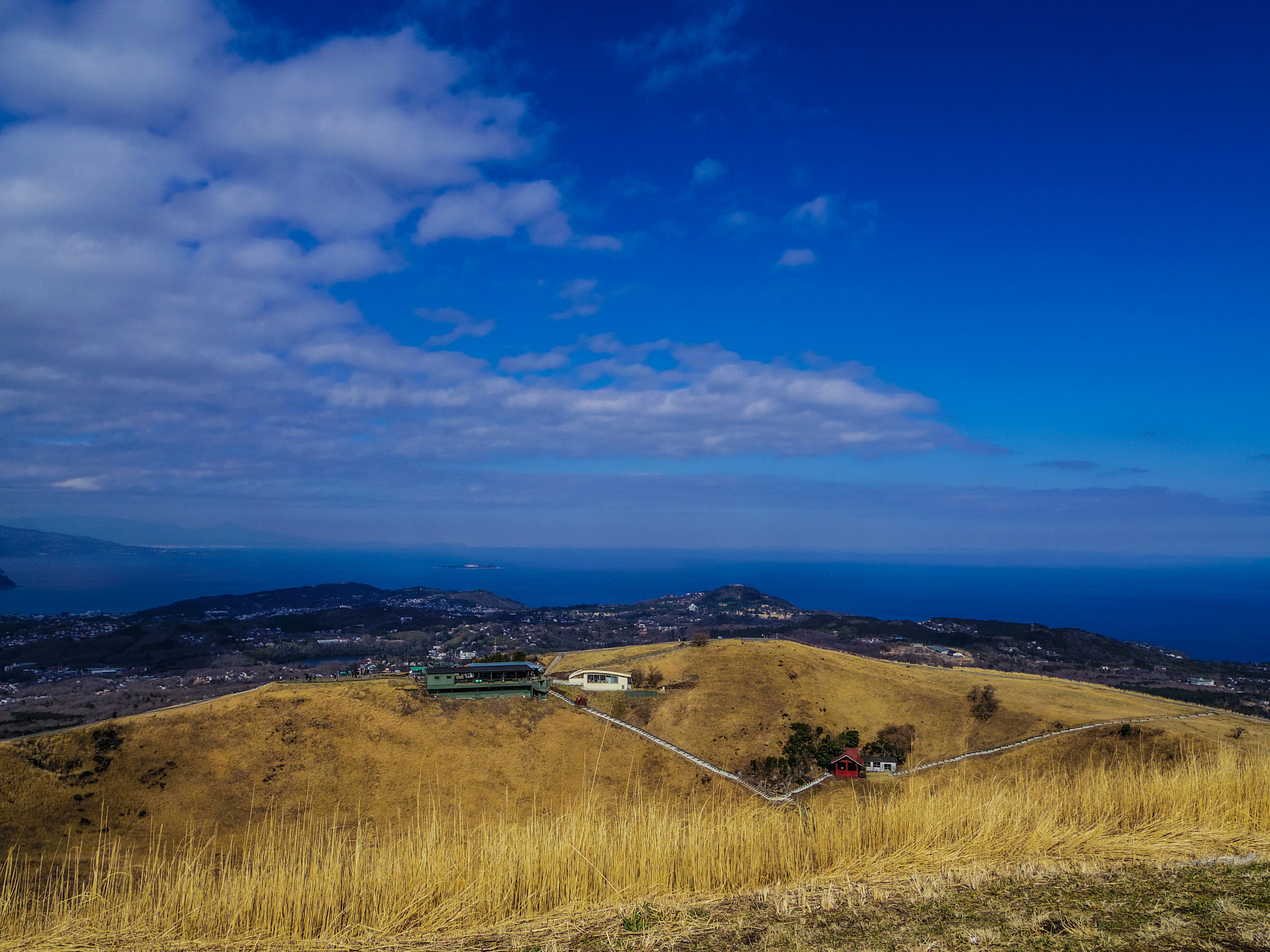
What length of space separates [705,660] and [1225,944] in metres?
34.9

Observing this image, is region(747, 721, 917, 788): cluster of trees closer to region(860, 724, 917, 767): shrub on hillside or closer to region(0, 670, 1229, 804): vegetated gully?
region(860, 724, 917, 767): shrub on hillside

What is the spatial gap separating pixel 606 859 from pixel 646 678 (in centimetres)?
3105

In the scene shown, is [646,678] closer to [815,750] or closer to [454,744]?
[815,750]

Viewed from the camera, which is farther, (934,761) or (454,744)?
(934,761)

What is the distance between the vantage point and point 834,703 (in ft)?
106

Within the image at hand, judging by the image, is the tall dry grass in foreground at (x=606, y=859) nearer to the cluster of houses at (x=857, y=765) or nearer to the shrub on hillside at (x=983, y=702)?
the cluster of houses at (x=857, y=765)

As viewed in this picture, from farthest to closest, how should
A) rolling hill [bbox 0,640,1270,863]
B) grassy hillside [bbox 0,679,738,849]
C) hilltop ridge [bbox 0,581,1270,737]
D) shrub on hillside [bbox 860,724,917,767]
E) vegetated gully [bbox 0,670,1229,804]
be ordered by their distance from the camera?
1. hilltop ridge [bbox 0,581,1270,737]
2. shrub on hillside [bbox 860,724,917,767]
3. vegetated gully [bbox 0,670,1229,804]
4. rolling hill [bbox 0,640,1270,863]
5. grassy hillside [bbox 0,679,738,849]

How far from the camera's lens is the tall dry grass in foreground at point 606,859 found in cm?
454

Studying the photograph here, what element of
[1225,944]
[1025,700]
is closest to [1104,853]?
[1225,944]

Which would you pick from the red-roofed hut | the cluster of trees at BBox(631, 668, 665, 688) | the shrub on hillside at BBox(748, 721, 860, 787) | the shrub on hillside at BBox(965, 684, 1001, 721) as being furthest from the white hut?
the shrub on hillside at BBox(965, 684, 1001, 721)

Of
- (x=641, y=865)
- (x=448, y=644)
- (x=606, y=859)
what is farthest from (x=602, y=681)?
(x=448, y=644)

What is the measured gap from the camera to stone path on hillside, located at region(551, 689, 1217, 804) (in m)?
25.9

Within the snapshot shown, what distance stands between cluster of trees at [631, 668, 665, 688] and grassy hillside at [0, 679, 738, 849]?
5.32m

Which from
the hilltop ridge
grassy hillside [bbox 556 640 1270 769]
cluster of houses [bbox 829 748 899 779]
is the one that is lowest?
the hilltop ridge
